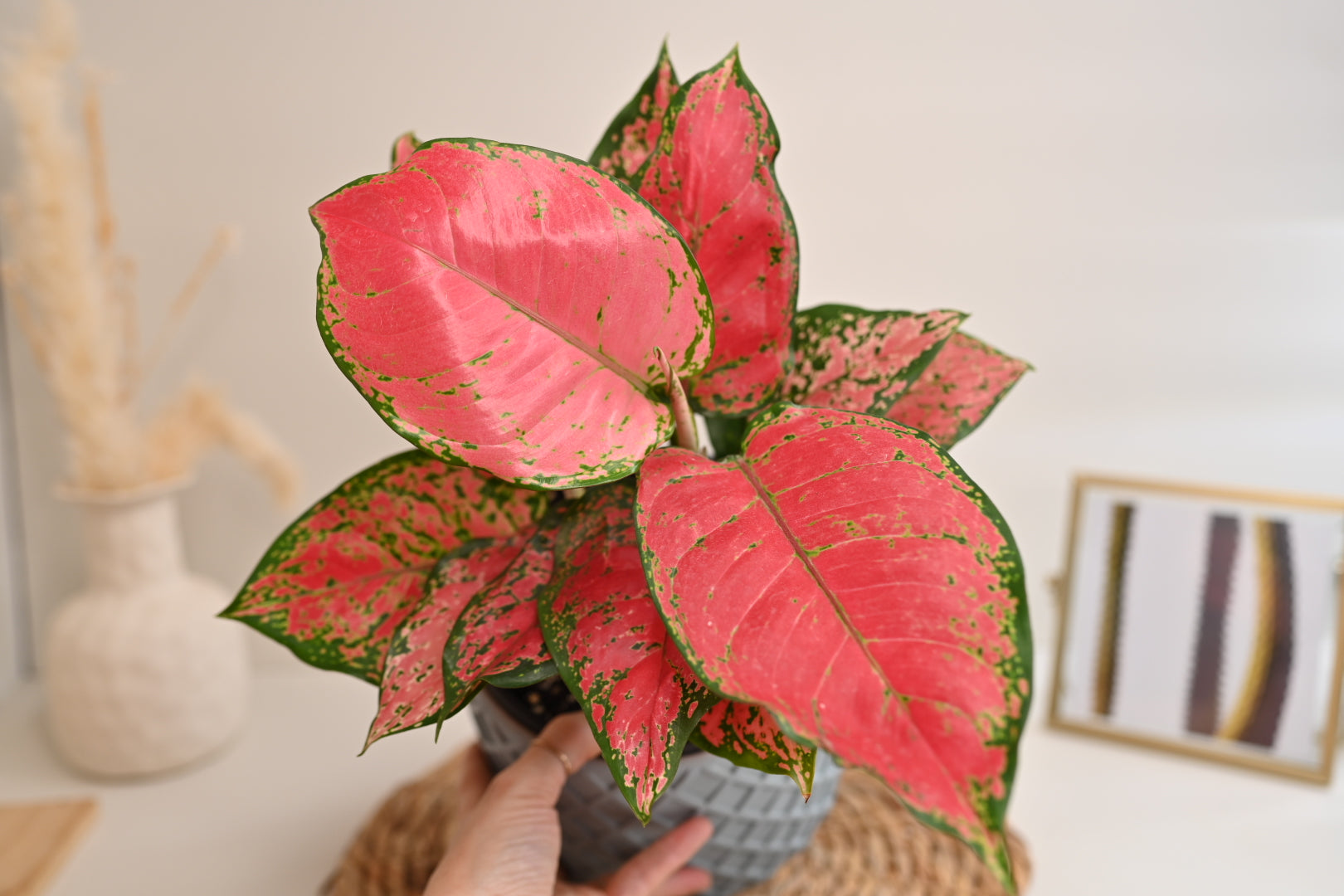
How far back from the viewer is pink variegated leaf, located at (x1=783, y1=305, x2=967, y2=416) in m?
0.45

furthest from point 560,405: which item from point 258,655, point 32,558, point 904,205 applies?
point 32,558

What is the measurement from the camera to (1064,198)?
3.07 feet

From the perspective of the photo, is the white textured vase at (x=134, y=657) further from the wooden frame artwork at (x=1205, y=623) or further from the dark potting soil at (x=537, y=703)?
the wooden frame artwork at (x=1205, y=623)

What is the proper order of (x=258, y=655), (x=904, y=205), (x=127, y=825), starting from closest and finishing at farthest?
1. (x=127, y=825)
2. (x=904, y=205)
3. (x=258, y=655)

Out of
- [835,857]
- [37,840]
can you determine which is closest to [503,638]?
[835,857]

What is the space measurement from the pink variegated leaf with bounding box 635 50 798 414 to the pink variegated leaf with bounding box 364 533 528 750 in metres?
0.18

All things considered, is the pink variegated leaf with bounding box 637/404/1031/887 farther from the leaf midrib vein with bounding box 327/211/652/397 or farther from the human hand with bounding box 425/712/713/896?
the human hand with bounding box 425/712/713/896

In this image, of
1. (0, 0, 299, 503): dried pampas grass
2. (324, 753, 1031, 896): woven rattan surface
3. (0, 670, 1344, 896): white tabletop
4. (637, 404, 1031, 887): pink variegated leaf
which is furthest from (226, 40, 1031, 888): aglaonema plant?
(0, 0, 299, 503): dried pampas grass

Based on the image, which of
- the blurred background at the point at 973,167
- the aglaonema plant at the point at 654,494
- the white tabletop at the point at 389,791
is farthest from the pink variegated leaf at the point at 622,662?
the blurred background at the point at 973,167

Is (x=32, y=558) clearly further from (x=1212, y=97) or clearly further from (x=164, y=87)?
(x=1212, y=97)

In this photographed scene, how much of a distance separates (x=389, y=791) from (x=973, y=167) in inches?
36.8

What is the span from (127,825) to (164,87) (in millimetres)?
817

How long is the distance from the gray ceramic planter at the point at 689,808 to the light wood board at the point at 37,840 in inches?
19.9

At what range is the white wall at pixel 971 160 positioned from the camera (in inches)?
34.9
